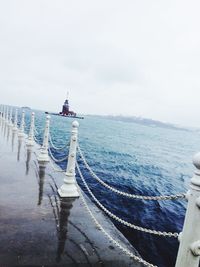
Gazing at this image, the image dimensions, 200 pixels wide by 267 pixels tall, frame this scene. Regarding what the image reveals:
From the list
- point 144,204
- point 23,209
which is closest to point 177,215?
point 144,204

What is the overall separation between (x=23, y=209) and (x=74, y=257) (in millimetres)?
1652

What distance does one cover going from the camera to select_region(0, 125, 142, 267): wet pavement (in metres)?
3.12

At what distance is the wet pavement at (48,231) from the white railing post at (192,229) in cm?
123

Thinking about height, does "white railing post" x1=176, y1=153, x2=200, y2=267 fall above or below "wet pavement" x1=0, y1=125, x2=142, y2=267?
above

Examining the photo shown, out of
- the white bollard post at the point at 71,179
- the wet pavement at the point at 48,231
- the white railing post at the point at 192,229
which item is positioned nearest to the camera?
the white railing post at the point at 192,229

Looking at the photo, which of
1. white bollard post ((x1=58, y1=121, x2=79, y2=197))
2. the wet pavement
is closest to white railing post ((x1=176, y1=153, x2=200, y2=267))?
the wet pavement

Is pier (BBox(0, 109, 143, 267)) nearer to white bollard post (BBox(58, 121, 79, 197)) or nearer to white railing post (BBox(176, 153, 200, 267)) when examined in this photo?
white bollard post (BBox(58, 121, 79, 197))

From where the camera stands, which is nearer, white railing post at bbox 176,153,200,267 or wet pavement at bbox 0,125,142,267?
white railing post at bbox 176,153,200,267

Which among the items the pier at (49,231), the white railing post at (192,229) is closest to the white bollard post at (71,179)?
the pier at (49,231)

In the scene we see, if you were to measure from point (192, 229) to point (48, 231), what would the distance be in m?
2.37

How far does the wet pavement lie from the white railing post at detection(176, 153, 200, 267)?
1233 millimetres

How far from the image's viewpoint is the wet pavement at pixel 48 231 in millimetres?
3121

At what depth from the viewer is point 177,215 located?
1027 cm

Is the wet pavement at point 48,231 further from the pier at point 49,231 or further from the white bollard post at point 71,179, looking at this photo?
the white bollard post at point 71,179
